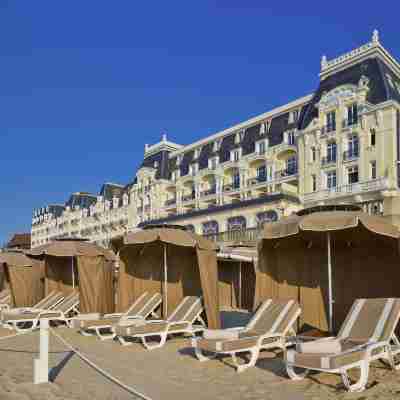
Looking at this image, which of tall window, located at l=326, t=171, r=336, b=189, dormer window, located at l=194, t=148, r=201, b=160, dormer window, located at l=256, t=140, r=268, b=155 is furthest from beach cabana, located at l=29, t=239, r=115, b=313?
dormer window, located at l=194, t=148, r=201, b=160

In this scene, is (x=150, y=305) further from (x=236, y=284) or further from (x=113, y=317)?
(x=236, y=284)

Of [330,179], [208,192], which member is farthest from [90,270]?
[208,192]

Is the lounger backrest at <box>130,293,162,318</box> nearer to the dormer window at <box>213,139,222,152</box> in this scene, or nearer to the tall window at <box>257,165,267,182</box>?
the tall window at <box>257,165,267,182</box>

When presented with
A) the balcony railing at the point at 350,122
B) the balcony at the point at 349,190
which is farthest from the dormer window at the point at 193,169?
the balcony railing at the point at 350,122

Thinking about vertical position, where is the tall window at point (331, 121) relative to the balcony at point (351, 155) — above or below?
above

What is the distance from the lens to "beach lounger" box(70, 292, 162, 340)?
888 centimetres

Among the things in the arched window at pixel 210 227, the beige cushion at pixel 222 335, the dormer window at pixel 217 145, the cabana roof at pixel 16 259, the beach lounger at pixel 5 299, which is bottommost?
the beach lounger at pixel 5 299

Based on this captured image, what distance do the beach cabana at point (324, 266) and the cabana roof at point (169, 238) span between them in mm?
1507

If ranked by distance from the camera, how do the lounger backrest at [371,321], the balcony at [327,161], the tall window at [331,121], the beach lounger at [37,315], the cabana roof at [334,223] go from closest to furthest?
the lounger backrest at [371,321] → the cabana roof at [334,223] → the beach lounger at [37,315] → the balcony at [327,161] → the tall window at [331,121]

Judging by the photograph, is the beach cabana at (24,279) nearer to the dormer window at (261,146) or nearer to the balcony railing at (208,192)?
the dormer window at (261,146)

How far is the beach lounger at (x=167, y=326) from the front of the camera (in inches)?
301

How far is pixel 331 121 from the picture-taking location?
99.2ft

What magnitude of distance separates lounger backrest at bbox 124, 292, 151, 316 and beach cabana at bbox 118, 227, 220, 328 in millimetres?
402

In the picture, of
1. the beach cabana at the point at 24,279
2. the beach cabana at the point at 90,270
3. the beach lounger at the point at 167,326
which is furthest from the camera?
the beach cabana at the point at 24,279
